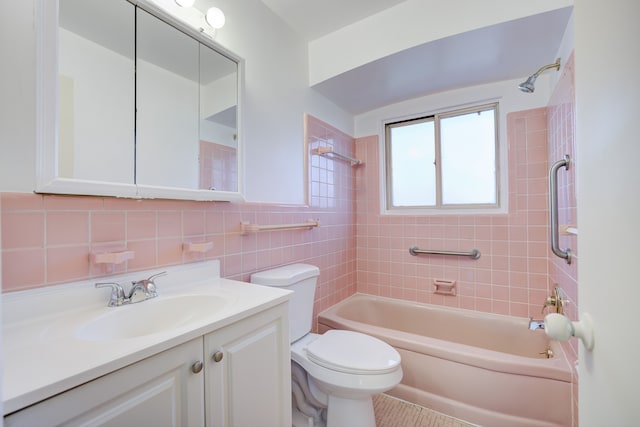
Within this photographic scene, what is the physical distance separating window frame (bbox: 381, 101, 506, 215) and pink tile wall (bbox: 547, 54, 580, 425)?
1.43ft

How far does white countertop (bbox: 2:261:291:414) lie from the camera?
0.49m

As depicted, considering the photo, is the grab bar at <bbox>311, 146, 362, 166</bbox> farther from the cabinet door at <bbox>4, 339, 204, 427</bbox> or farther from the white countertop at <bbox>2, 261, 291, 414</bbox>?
the cabinet door at <bbox>4, 339, 204, 427</bbox>

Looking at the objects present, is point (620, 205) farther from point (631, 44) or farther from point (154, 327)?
point (154, 327)

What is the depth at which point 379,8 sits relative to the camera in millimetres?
1670

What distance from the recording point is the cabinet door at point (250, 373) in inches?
29.8

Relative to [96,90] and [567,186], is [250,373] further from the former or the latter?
[567,186]

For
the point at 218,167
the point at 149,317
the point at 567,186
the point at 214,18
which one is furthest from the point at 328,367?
the point at 214,18

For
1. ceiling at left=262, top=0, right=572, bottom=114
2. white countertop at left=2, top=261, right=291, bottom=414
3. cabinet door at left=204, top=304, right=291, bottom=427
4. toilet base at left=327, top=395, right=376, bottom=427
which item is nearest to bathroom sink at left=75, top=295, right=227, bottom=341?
white countertop at left=2, top=261, right=291, bottom=414

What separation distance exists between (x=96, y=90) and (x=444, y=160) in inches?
94.4

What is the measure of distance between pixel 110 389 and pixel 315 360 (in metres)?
0.95

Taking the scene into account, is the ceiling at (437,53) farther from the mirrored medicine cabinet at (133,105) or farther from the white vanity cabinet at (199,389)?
the white vanity cabinet at (199,389)

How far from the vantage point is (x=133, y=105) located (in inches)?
39.9

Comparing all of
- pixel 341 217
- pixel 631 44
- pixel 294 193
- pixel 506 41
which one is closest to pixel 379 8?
pixel 506 41

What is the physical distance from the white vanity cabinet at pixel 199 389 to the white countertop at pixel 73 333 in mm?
29
